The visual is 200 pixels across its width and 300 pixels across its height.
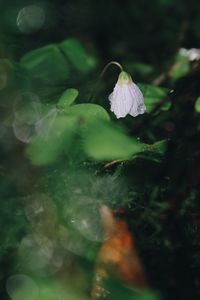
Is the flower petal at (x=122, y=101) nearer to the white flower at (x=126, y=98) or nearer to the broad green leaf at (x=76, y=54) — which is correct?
the white flower at (x=126, y=98)

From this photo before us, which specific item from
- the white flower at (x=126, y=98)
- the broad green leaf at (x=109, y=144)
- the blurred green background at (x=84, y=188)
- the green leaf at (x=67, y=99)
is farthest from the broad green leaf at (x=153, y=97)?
the broad green leaf at (x=109, y=144)

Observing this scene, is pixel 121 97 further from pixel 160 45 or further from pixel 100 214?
pixel 160 45

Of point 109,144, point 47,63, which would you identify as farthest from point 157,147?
point 47,63

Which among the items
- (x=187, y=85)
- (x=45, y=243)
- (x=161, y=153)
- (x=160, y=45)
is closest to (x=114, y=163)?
(x=161, y=153)

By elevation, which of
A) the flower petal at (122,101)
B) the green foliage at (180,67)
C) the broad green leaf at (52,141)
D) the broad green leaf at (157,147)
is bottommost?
the green foliage at (180,67)

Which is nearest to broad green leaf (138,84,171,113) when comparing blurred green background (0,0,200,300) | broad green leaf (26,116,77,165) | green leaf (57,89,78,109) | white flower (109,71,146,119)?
Result: blurred green background (0,0,200,300)

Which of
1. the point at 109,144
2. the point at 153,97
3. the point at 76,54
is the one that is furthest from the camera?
the point at 76,54

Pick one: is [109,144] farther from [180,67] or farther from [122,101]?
[180,67]

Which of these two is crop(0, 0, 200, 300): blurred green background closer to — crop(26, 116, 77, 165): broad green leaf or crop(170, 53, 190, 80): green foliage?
crop(26, 116, 77, 165): broad green leaf

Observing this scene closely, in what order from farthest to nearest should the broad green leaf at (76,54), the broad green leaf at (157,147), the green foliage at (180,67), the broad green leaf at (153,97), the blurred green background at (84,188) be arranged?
1. the green foliage at (180,67)
2. the broad green leaf at (76,54)
3. the broad green leaf at (153,97)
4. the broad green leaf at (157,147)
5. the blurred green background at (84,188)
